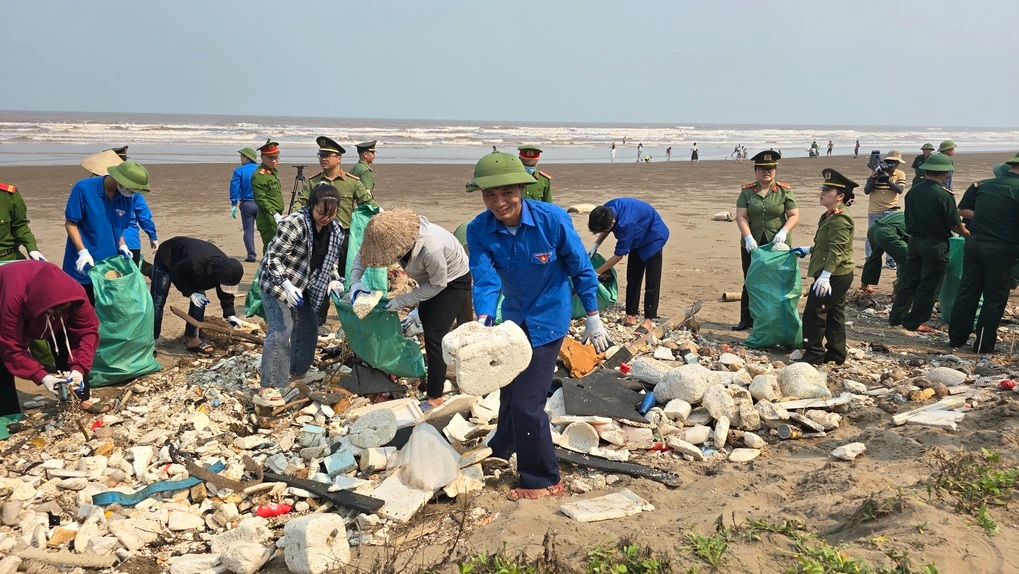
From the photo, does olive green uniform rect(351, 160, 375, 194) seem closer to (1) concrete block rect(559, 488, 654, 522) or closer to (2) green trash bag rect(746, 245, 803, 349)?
(2) green trash bag rect(746, 245, 803, 349)

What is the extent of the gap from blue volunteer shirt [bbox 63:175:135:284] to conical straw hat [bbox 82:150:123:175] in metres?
0.08

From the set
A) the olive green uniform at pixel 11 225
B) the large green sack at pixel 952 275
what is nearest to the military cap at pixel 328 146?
the olive green uniform at pixel 11 225

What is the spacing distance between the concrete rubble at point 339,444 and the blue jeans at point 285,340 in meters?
0.17

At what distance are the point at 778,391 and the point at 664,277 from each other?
14.1ft

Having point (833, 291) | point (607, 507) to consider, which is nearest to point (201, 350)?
point (607, 507)

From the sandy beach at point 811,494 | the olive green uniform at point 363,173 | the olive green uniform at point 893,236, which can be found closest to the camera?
the sandy beach at point 811,494

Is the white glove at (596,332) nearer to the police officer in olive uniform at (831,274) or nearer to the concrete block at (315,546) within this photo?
the concrete block at (315,546)

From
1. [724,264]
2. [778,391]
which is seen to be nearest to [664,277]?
[724,264]

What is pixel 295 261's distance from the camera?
461 cm

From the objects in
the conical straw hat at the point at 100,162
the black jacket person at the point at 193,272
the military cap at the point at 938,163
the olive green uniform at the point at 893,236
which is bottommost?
the black jacket person at the point at 193,272

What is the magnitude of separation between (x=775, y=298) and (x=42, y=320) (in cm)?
522

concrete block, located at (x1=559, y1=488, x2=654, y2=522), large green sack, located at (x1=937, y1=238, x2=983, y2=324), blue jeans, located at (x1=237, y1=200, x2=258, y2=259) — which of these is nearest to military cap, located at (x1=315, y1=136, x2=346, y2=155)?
blue jeans, located at (x1=237, y1=200, x2=258, y2=259)

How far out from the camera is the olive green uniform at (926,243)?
6.33 m

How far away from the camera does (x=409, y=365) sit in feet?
16.0
